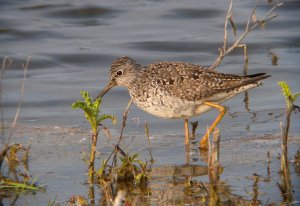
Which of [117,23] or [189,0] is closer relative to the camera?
[117,23]

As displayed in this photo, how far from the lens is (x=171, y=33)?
1448cm

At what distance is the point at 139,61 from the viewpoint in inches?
508

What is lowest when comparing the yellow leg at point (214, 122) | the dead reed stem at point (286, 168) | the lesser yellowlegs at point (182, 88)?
the dead reed stem at point (286, 168)

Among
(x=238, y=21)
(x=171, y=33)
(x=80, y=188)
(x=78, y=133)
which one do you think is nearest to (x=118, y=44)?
(x=171, y=33)

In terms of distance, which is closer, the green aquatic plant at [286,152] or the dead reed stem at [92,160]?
the green aquatic plant at [286,152]

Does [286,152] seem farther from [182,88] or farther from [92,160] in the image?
[182,88]

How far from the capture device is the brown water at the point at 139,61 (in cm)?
762

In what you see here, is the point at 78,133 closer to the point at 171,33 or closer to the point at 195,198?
the point at 195,198

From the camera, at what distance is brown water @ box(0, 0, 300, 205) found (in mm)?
7617

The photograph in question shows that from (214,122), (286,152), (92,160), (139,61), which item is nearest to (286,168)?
(286,152)

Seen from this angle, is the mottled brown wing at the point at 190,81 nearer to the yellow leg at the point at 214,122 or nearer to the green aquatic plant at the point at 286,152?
the yellow leg at the point at 214,122

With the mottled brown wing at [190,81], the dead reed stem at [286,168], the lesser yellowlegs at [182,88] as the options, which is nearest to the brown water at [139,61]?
the dead reed stem at [286,168]

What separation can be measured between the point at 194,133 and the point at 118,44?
16.6 ft

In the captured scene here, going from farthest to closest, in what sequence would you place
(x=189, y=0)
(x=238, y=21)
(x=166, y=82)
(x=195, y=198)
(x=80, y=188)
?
(x=189, y=0) → (x=238, y=21) → (x=166, y=82) → (x=80, y=188) → (x=195, y=198)
